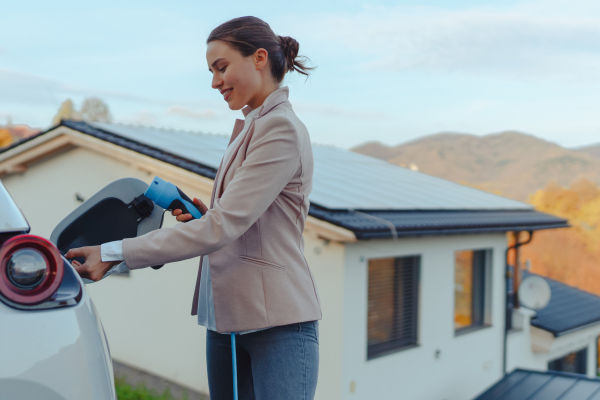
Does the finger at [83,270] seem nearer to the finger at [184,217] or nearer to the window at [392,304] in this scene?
the finger at [184,217]

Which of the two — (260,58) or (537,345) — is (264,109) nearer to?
(260,58)

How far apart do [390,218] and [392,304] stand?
4.54 feet

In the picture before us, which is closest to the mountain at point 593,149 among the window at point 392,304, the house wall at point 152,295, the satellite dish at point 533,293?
the satellite dish at point 533,293

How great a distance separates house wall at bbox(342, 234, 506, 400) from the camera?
6223mm

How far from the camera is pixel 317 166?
9.23 metres

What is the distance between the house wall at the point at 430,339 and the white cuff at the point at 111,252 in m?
4.84

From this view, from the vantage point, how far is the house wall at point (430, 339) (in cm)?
622

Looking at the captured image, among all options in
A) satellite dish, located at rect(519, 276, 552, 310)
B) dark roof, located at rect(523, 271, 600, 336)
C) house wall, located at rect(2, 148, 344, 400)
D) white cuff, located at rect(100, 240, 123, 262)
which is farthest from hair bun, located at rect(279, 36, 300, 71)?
dark roof, located at rect(523, 271, 600, 336)

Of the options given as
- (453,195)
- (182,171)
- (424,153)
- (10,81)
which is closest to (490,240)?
(453,195)

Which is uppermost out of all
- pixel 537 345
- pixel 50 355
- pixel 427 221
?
pixel 50 355

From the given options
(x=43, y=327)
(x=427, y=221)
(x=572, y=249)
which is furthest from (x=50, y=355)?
(x=572, y=249)

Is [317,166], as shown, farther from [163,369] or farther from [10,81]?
[10,81]

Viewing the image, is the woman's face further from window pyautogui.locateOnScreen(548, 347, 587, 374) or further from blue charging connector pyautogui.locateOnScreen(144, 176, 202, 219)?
window pyautogui.locateOnScreen(548, 347, 587, 374)

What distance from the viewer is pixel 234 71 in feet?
5.28
